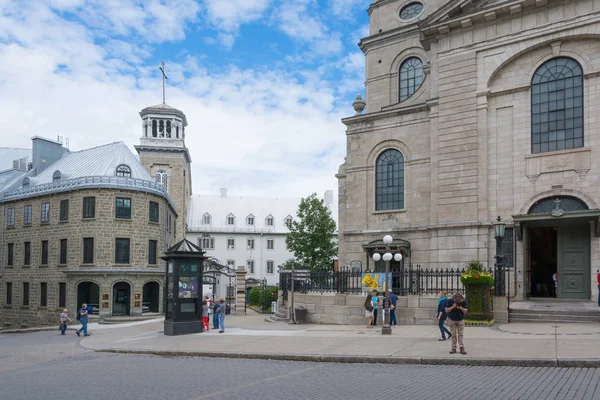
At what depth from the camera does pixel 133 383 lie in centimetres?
1263

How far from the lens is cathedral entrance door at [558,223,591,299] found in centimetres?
2503

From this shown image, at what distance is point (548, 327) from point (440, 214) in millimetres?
10469

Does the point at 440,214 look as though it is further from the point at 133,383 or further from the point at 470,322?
the point at 133,383

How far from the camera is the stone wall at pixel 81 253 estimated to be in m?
39.2

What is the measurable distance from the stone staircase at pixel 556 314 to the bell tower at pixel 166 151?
49189 millimetres

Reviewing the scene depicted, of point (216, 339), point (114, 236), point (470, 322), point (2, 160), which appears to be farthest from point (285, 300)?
point (2, 160)

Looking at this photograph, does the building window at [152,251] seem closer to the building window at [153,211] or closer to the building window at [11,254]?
the building window at [153,211]

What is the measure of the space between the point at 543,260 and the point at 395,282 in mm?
8081

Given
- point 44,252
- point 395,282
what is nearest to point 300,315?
point 395,282

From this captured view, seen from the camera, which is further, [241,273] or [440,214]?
[241,273]

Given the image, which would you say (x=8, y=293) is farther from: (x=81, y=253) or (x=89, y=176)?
(x=89, y=176)

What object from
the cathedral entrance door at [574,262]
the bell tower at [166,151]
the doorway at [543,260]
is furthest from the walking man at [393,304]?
the bell tower at [166,151]

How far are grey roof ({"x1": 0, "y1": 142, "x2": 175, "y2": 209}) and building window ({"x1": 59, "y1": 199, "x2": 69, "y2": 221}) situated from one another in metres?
0.87

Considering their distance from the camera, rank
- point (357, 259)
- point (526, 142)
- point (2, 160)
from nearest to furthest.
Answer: point (526, 142) → point (357, 259) → point (2, 160)
